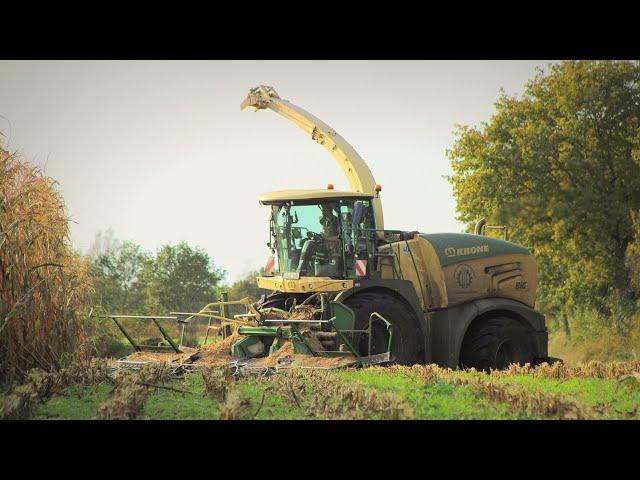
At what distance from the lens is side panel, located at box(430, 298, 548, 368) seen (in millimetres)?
14539

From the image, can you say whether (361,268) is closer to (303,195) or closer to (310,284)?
(310,284)

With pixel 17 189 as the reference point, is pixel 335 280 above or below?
below

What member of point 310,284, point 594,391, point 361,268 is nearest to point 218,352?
point 310,284

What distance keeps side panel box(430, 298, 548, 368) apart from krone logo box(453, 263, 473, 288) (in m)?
0.32

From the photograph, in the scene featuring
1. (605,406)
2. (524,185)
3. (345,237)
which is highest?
(524,185)

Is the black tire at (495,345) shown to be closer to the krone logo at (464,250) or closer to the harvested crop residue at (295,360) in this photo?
the krone logo at (464,250)

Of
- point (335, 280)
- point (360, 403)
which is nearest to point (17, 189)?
point (335, 280)

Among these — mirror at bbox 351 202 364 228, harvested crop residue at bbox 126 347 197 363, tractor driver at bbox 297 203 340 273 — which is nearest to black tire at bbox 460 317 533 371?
tractor driver at bbox 297 203 340 273

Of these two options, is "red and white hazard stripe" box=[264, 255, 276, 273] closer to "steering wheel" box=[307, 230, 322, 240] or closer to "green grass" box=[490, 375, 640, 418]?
"steering wheel" box=[307, 230, 322, 240]

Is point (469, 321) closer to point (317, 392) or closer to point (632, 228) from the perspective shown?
point (317, 392)

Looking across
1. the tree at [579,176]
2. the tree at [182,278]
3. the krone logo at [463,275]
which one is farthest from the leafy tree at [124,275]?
the krone logo at [463,275]

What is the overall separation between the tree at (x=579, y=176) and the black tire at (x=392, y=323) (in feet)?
41.1

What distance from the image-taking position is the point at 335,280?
13656 millimetres

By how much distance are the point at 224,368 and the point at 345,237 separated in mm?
3042
